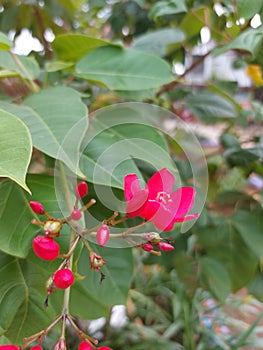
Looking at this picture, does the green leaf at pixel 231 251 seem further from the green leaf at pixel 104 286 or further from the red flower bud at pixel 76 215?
the red flower bud at pixel 76 215

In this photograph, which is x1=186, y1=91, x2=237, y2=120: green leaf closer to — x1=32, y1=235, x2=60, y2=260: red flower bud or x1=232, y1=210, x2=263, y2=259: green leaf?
x1=232, y1=210, x2=263, y2=259: green leaf

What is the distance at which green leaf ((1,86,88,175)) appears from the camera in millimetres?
408

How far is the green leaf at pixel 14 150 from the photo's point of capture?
0.33 m

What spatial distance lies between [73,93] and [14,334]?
26cm

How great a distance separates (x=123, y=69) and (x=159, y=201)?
33 centimetres

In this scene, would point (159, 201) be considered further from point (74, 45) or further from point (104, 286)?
point (74, 45)

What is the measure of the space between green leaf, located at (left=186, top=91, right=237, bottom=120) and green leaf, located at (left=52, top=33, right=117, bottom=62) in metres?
0.33

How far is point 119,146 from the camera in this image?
48cm

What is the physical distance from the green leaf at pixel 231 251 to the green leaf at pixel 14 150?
0.52 meters

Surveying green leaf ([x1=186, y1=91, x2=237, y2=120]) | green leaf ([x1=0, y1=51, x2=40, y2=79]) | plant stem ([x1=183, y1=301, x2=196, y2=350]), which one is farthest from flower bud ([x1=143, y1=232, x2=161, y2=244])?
plant stem ([x1=183, y1=301, x2=196, y2=350])

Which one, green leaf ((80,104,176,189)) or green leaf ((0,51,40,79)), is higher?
green leaf ((0,51,40,79))

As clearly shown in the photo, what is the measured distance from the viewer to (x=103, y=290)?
507mm

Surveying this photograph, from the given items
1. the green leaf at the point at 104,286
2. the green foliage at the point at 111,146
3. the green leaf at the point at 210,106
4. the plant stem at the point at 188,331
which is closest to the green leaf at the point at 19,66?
the green foliage at the point at 111,146

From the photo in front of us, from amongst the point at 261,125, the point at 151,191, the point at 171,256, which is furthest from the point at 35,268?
the point at 261,125
